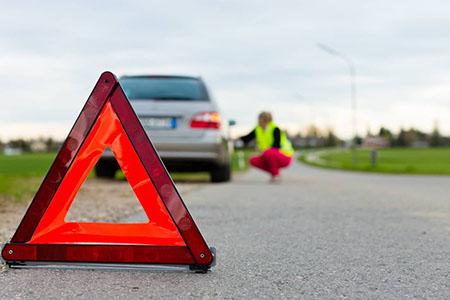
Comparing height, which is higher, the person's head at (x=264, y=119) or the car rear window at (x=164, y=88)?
the car rear window at (x=164, y=88)

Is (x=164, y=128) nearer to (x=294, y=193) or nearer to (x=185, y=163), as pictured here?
(x=185, y=163)

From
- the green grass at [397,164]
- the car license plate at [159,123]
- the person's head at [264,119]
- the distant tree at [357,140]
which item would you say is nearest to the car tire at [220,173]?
the person's head at [264,119]

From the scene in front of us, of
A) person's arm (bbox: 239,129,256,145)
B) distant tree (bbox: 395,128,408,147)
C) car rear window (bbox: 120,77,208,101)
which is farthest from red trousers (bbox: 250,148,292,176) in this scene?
distant tree (bbox: 395,128,408,147)

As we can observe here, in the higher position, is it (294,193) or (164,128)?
(164,128)

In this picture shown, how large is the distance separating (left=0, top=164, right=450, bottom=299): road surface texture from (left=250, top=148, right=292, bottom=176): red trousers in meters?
5.36

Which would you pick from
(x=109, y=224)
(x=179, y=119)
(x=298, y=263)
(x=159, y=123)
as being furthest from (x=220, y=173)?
(x=109, y=224)

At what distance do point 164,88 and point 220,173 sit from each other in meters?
2.00

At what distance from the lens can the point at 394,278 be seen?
3629 mm

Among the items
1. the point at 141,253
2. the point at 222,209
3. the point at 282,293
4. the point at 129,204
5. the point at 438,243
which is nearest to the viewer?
the point at 282,293

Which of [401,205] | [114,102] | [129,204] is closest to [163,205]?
[114,102]

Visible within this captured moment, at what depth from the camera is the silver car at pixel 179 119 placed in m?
10.7

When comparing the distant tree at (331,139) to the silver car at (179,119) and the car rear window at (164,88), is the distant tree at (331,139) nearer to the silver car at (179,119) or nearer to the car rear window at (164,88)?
the car rear window at (164,88)

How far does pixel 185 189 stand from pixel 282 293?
285 inches

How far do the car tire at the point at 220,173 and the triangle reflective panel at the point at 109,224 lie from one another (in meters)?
8.01
